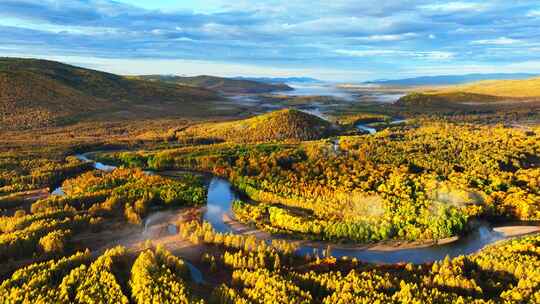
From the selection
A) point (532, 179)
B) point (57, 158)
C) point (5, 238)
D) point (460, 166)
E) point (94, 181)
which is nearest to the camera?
point (5, 238)

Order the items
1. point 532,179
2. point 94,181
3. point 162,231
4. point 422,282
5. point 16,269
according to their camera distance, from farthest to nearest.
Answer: point 94,181
point 532,179
point 162,231
point 16,269
point 422,282

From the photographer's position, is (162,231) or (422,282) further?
(162,231)

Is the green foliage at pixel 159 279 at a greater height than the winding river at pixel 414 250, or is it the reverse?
the green foliage at pixel 159 279

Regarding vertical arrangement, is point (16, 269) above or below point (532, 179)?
below

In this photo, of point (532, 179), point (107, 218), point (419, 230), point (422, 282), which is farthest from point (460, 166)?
point (107, 218)

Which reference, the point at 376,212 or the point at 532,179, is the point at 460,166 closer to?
the point at 532,179

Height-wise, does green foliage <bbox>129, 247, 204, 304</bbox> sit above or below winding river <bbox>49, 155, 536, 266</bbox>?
above

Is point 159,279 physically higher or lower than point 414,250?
higher

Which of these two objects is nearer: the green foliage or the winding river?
the green foliage

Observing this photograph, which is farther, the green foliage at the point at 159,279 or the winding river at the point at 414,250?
the winding river at the point at 414,250

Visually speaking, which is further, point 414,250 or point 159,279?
point 414,250
